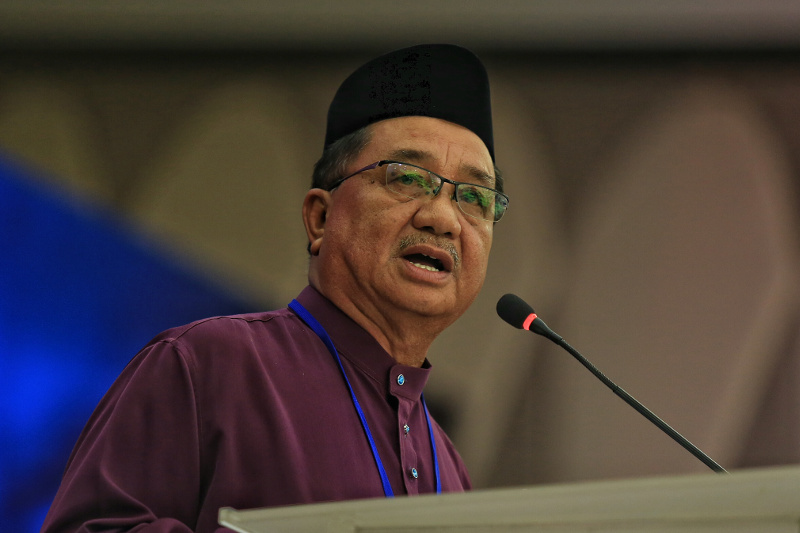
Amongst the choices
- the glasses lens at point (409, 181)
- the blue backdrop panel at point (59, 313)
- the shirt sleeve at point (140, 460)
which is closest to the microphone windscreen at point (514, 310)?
the glasses lens at point (409, 181)

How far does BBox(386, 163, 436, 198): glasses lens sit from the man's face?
0.02m

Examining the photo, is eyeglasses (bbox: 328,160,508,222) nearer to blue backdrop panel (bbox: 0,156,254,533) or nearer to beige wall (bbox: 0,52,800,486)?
beige wall (bbox: 0,52,800,486)

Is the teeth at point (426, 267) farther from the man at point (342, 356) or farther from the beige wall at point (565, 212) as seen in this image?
the beige wall at point (565, 212)

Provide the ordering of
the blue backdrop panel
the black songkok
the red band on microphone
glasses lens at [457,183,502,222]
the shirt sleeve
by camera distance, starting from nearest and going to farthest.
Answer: the shirt sleeve, the red band on microphone, glasses lens at [457,183,502,222], the black songkok, the blue backdrop panel

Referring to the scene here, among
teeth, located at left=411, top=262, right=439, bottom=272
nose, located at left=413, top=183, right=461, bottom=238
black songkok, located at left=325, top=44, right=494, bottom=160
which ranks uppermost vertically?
black songkok, located at left=325, top=44, right=494, bottom=160

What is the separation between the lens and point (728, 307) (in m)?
3.67

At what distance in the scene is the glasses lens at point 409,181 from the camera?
1.78 m

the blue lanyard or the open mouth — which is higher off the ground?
the open mouth

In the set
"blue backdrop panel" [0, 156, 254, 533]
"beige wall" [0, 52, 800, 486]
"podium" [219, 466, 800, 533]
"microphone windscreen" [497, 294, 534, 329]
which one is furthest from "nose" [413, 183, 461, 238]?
"blue backdrop panel" [0, 156, 254, 533]

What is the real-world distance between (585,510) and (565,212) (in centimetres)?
315

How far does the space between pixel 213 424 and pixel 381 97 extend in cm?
93

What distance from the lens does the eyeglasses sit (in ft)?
5.83

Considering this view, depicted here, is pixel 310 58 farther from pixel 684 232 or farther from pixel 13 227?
pixel 684 232

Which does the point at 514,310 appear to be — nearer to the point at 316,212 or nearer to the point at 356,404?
the point at 356,404
